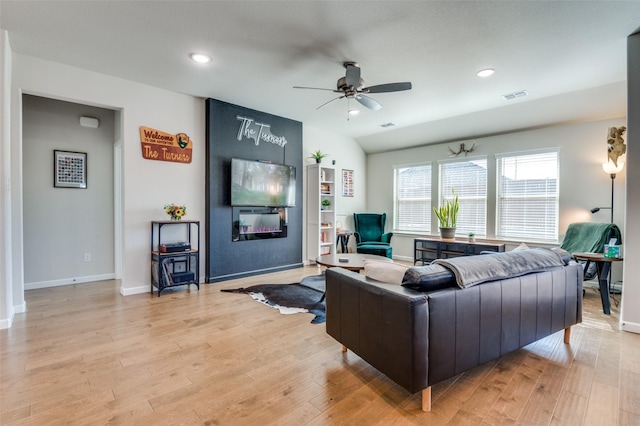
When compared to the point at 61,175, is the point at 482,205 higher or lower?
lower

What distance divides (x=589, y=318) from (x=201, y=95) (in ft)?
17.8

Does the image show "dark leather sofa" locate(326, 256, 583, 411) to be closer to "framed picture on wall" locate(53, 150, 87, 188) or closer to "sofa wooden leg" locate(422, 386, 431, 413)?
"sofa wooden leg" locate(422, 386, 431, 413)

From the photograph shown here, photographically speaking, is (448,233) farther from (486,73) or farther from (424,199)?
(486,73)

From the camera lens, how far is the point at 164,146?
417cm

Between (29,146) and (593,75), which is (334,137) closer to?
(593,75)

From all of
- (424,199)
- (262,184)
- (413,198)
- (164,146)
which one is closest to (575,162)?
(424,199)

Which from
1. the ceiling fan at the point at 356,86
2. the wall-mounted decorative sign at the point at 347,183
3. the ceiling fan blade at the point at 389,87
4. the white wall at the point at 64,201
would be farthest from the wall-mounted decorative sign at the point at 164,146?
the wall-mounted decorative sign at the point at 347,183

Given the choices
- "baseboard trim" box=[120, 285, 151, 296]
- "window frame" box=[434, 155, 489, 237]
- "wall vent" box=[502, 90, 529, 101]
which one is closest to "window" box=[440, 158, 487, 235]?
"window frame" box=[434, 155, 489, 237]

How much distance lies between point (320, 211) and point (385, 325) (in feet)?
13.3

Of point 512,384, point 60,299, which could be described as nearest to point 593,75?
point 512,384

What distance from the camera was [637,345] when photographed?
253cm

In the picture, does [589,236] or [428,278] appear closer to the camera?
[428,278]

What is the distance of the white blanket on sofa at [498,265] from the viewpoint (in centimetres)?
181

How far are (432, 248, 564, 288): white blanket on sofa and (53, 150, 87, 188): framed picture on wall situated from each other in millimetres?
5030
